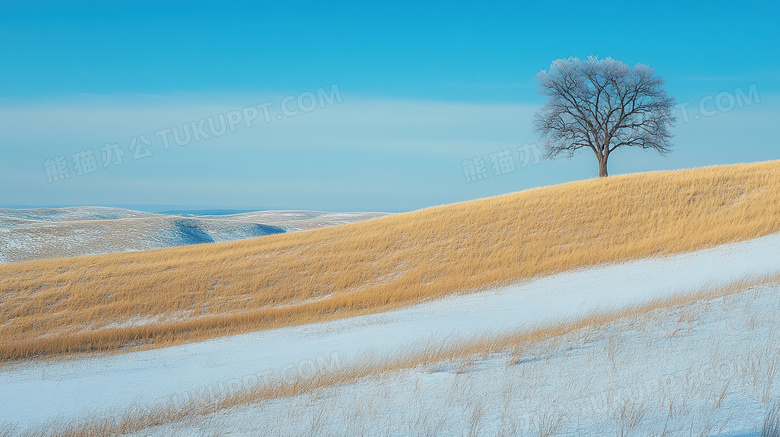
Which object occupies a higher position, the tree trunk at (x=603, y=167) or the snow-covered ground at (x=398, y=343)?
the tree trunk at (x=603, y=167)

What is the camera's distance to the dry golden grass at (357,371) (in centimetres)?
646

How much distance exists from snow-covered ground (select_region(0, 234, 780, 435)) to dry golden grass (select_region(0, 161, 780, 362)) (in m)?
1.99

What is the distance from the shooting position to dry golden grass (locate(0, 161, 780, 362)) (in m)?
19.1

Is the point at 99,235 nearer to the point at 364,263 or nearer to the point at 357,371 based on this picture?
the point at 364,263

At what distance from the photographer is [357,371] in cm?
809

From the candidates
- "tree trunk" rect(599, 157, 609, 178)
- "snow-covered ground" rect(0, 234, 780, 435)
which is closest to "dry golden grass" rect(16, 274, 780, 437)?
"snow-covered ground" rect(0, 234, 780, 435)

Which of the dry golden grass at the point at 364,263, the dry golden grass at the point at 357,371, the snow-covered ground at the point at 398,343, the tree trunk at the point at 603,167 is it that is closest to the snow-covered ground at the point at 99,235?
the dry golden grass at the point at 364,263

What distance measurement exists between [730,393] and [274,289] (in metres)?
20.2

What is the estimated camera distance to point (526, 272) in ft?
65.1

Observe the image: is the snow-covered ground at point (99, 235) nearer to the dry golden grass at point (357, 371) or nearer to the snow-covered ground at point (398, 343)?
the snow-covered ground at point (398, 343)

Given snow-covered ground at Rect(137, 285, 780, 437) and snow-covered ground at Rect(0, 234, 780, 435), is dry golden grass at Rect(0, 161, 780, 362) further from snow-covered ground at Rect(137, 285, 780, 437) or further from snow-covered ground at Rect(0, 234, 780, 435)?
snow-covered ground at Rect(137, 285, 780, 437)

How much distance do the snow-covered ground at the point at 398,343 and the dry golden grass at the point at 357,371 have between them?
0.57 m

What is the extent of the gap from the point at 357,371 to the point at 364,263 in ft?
55.6

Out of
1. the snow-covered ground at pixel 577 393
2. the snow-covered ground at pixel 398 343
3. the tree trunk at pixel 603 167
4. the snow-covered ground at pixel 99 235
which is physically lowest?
the snow-covered ground at pixel 398 343
